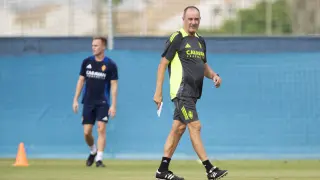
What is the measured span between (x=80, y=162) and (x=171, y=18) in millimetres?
4597

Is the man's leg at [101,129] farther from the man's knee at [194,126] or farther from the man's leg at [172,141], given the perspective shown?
the man's knee at [194,126]

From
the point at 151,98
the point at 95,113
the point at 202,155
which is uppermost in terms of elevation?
the point at 151,98

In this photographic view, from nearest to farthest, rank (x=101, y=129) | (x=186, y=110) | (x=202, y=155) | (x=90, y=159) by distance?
(x=202, y=155), (x=186, y=110), (x=101, y=129), (x=90, y=159)

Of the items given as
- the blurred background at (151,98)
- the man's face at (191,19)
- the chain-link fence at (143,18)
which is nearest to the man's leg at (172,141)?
the man's face at (191,19)

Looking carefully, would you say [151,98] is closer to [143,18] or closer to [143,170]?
[143,18]

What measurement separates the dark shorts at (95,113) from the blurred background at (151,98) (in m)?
2.51

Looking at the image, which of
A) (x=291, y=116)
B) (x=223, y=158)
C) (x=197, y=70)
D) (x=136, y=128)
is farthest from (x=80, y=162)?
(x=197, y=70)

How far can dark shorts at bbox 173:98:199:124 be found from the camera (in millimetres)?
10773

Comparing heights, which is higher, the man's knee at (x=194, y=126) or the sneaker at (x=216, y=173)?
the man's knee at (x=194, y=126)

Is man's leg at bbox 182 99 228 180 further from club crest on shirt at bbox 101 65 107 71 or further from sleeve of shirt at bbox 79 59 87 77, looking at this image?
sleeve of shirt at bbox 79 59 87 77

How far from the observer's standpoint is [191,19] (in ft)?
34.8

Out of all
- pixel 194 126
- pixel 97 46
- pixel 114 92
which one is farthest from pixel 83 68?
pixel 194 126

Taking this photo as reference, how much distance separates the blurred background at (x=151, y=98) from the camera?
1705cm

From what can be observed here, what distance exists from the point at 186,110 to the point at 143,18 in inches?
338
